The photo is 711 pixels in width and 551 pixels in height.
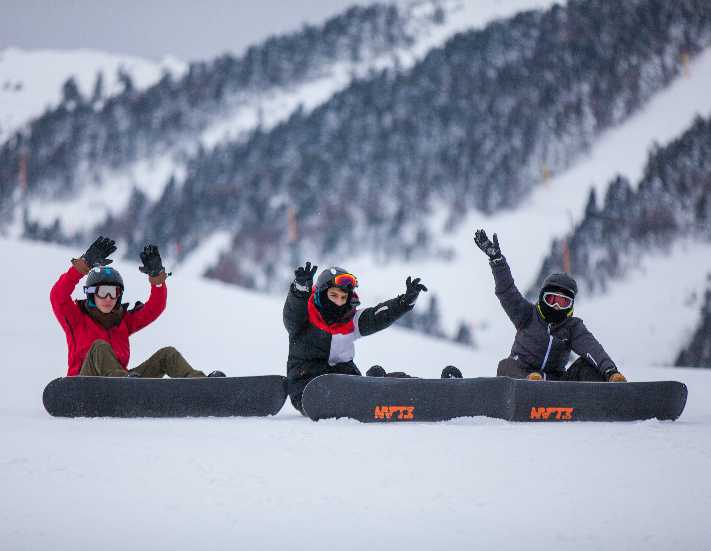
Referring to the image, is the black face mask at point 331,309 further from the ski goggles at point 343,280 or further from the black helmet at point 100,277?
the black helmet at point 100,277

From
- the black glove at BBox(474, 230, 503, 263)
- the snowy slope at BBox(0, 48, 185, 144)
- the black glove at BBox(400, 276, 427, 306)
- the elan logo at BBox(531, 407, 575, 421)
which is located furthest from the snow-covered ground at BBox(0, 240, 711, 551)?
the snowy slope at BBox(0, 48, 185, 144)

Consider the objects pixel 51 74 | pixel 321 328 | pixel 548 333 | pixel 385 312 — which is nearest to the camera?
pixel 321 328

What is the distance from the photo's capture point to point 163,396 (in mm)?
5902

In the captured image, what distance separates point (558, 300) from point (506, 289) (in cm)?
45

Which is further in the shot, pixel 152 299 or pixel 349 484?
pixel 152 299

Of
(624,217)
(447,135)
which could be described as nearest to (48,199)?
(447,135)

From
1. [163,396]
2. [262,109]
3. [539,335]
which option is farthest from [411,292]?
[262,109]

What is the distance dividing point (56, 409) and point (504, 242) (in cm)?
7034

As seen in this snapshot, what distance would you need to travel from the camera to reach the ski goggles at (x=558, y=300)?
6.87 m

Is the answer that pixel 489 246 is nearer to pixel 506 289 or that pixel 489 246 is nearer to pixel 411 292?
pixel 506 289

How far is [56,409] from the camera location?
19.0 ft

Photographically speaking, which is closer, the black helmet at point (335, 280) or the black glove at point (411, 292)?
the black helmet at point (335, 280)

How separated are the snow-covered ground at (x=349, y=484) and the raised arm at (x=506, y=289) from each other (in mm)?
1398

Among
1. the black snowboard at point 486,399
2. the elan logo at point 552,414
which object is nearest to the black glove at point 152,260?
the black snowboard at point 486,399
